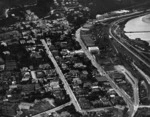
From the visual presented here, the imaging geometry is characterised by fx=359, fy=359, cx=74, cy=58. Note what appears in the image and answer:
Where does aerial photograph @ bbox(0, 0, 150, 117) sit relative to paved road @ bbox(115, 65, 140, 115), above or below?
above

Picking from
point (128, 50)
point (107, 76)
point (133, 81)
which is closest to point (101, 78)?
point (107, 76)

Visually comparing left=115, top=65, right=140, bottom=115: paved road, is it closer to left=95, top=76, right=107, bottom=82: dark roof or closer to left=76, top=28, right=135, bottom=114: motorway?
left=76, top=28, right=135, bottom=114: motorway

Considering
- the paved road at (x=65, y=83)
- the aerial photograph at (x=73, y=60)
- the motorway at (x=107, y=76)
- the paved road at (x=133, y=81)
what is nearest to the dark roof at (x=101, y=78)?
the aerial photograph at (x=73, y=60)

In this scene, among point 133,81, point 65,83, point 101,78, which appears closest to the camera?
point 65,83

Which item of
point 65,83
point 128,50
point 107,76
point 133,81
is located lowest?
point 133,81

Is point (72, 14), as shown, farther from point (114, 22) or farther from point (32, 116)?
point (32, 116)

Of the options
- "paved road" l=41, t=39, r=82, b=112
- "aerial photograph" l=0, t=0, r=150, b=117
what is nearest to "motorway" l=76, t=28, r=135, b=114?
"aerial photograph" l=0, t=0, r=150, b=117

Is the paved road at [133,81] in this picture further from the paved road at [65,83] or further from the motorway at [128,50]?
the paved road at [65,83]

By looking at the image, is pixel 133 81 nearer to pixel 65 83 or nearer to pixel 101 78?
pixel 101 78
